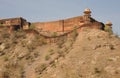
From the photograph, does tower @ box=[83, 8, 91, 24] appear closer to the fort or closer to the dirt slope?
the fort

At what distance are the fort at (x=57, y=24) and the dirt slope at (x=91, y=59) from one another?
2.69 ft

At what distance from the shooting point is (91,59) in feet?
85.4

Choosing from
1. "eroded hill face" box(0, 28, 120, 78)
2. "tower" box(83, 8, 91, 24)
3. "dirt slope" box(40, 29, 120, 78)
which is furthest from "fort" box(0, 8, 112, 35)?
"dirt slope" box(40, 29, 120, 78)

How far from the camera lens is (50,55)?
29.5m

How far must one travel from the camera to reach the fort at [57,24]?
29797 millimetres

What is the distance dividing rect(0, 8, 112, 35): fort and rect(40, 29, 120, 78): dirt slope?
32.3 inches

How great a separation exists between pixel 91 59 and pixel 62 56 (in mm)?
3055

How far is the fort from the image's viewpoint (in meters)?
29.8

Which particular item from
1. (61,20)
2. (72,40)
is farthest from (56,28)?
(72,40)

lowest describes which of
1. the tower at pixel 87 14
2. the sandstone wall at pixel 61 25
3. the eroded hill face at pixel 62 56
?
the eroded hill face at pixel 62 56

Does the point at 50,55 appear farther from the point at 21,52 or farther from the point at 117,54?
the point at 117,54

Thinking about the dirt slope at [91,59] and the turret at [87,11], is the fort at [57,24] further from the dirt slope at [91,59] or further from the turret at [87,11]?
the dirt slope at [91,59]

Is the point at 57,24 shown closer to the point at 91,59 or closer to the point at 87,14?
the point at 87,14

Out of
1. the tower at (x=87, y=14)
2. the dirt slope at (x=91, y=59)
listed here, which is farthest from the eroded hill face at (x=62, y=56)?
the tower at (x=87, y=14)
